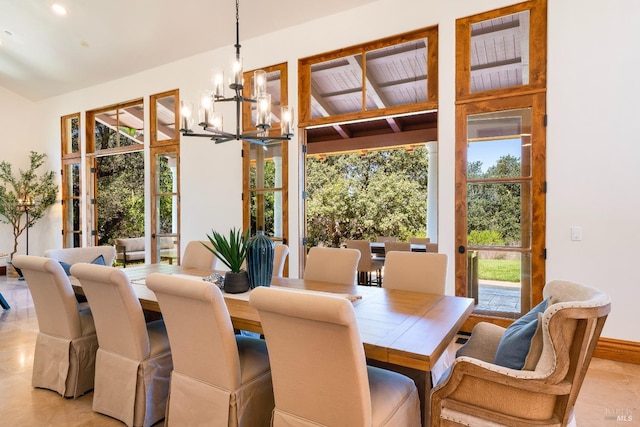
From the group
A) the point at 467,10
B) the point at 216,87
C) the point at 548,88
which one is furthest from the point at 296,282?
the point at 467,10

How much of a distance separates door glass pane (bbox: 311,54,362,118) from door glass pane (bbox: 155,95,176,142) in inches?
94.6

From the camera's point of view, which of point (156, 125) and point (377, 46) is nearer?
point (377, 46)

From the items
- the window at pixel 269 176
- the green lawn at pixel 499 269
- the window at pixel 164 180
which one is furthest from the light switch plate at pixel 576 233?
the window at pixel 164 180

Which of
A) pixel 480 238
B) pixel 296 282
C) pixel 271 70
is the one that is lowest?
pixel 296 282

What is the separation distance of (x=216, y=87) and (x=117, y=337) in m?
1.72

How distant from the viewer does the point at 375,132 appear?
709 centimetres

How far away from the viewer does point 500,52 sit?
3.47 meters

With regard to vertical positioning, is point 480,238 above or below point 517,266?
above

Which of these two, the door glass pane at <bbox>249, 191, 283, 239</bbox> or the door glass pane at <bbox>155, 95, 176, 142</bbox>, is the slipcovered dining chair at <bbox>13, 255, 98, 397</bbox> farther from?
the door glass pane at <bbox>155, 95, 176, 142</bbox>

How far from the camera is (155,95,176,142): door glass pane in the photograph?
562 cm

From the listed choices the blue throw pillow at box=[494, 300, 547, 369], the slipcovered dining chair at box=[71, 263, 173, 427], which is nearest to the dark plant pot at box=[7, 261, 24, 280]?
the slipcovered dining chair at box=[71, 263, 173, 427]

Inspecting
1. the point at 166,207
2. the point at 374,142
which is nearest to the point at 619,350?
the point at 374,142

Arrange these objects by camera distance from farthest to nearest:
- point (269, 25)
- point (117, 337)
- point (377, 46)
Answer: point (269, 25) < point (377, 46) < point (117, 337)

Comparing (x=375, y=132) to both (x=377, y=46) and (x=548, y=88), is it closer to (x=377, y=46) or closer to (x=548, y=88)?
(x=377, y=46)
